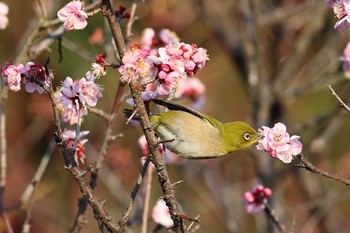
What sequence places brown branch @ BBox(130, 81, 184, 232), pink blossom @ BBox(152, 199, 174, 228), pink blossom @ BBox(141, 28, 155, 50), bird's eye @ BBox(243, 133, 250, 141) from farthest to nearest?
pink blossom @ BBox(141, 28, 155, 50) < pink blossom @ BBox(152, 199, 174, 228) < bird's eye @ BBox(243, 133, 250, 141) < brown branch @ BBox(130, 81, 184, 232)

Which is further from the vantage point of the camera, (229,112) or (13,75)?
(229,112)

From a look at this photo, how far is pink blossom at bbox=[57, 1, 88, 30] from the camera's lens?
2.20m

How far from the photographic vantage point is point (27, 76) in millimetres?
2129

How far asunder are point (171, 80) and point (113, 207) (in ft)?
13.2

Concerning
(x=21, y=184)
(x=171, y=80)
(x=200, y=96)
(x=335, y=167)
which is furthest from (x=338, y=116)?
(x=21, y=184)

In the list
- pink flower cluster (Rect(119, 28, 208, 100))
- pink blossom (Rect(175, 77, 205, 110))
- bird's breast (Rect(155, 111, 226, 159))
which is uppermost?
pink blossom (Rect(175, 77, 205, 110))

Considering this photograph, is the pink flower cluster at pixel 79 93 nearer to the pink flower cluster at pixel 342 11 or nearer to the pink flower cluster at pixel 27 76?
the pink flower cluster at pixel 27 76

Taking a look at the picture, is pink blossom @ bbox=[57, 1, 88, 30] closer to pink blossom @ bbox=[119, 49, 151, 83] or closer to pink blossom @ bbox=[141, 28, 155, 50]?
pink blossom @ bbox=[119, 49, 151, 83]

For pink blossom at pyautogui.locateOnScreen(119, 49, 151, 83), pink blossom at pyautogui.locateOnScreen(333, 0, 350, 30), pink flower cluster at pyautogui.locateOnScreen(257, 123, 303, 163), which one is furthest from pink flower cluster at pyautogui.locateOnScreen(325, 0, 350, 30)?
Result: pink blossom at pyautogui.locateOnScreen(119, 49, 151, 83)

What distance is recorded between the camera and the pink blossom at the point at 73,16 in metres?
2.20

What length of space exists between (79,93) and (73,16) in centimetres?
25

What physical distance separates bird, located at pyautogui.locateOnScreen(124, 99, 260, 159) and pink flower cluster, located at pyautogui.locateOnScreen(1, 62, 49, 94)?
437 millimetres

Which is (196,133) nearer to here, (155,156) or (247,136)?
(247,136)

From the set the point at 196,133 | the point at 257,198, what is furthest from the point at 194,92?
the point at 196,133
